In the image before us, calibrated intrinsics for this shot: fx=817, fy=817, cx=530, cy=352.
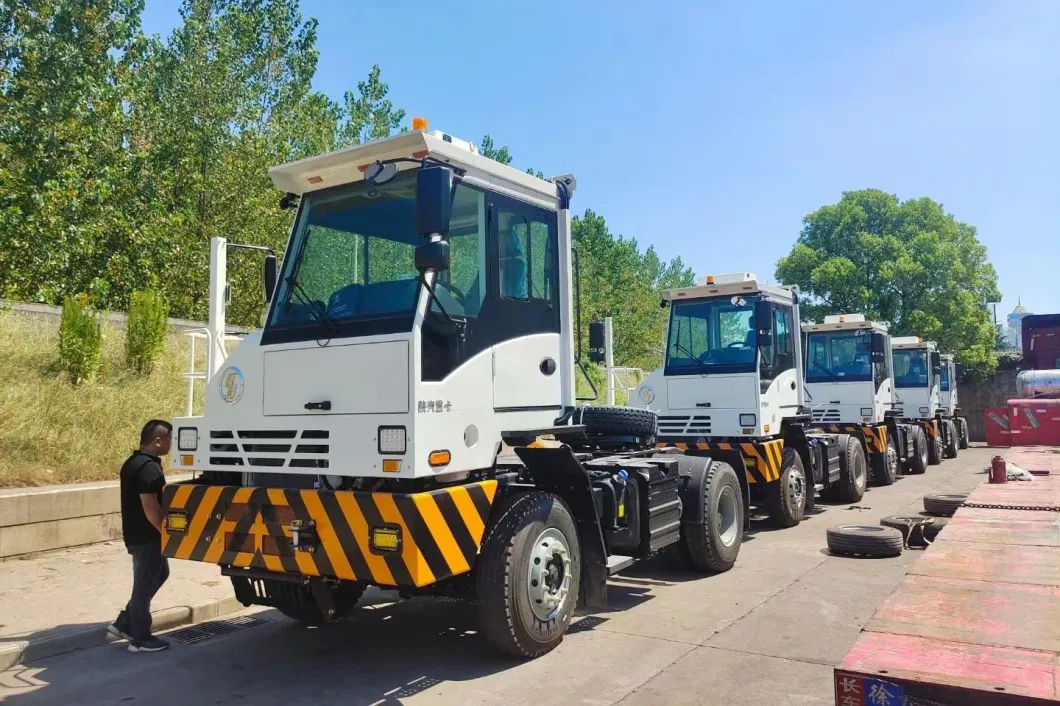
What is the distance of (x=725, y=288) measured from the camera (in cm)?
1062

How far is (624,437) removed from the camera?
7672mm

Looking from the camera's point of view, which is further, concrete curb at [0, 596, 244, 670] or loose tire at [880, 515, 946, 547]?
loose tire at [880, 515, 946, 547]

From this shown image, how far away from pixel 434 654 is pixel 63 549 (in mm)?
4656

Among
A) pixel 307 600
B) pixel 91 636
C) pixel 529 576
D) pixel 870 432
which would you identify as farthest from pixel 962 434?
pixel 91 636

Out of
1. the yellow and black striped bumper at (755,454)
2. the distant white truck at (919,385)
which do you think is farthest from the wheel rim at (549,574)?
the distant white truck at (919,385)

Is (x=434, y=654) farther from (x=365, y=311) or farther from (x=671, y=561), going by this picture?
(x=671, y=561)

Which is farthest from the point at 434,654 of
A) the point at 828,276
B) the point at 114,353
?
the point at 828,276

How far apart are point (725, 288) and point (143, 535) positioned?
7.47 meters

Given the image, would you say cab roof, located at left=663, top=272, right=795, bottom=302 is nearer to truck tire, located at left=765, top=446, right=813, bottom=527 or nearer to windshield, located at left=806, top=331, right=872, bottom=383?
truck tire, located at left=765, top=446, right=813, bottom=527

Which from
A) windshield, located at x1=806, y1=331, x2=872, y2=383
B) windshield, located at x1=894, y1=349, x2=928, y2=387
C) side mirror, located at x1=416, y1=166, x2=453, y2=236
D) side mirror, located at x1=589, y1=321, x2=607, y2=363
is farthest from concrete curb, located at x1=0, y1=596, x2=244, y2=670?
windshield, located at x1=894, y1=349, x2=928, y2=387

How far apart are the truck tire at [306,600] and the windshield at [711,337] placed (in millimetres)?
5567

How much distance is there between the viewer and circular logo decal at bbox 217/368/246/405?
5.37m

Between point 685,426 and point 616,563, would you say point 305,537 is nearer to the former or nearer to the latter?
point 616,563

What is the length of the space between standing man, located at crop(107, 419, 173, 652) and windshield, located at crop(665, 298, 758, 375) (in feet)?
22.0
